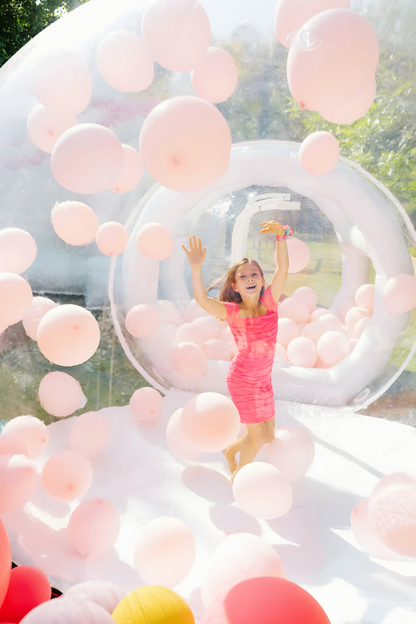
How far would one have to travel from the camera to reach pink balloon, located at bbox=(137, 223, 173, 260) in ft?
7.41

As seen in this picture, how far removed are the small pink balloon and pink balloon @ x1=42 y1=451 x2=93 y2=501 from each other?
0.10 meters

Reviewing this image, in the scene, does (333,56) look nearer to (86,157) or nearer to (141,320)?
(86,157)

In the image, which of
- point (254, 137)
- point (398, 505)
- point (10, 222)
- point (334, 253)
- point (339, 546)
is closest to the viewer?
point (398, 505)

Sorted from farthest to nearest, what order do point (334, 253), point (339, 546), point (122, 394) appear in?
point (334, 253)
point (122, 394)
point (339, 546)

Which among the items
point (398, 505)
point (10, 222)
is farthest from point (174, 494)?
point (10, 222)

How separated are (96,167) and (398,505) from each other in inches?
53.9

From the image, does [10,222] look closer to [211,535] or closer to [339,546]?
[211,535]

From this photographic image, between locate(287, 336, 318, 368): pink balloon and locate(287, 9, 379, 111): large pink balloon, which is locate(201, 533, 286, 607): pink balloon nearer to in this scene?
locate(287, 9, 379, 111): large pink balloon

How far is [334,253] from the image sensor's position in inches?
119

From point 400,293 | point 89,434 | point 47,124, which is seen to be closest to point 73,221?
point 47,124

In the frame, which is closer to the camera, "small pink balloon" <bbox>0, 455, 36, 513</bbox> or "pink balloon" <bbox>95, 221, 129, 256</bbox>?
"small pink balloon" <bbox>0, 455, 36, 513</bbox>

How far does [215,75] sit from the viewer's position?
67.6 inches

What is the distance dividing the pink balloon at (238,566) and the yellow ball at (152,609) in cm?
12

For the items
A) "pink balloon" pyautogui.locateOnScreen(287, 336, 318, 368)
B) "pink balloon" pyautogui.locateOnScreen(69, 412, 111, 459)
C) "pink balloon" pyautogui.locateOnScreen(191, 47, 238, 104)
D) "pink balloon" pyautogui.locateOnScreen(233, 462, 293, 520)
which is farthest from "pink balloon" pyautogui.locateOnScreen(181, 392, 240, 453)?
"pink balloon" pyautogui.locateOnScreen(287, 336, 318, 368)
